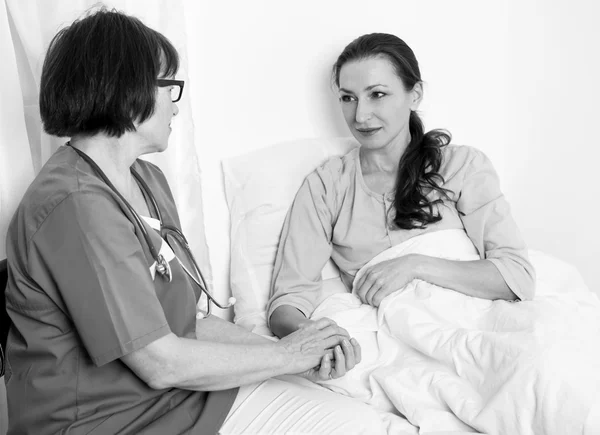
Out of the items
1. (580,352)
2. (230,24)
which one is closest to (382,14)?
(230,24)

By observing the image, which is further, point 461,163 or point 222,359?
point 461,163

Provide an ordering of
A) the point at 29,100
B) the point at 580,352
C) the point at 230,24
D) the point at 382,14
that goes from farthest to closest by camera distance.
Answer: the point at 382,14, the point at 230,24, the point at 29,100, the point at 580,352

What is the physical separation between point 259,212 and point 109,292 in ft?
3.12

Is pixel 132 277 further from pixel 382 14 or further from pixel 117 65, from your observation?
pixel 382 14

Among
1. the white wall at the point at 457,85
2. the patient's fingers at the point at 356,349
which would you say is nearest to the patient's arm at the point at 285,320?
the patient's fingers at the point at 356,349

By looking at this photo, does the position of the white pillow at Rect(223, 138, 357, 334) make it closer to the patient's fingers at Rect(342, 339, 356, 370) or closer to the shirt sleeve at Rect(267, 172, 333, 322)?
the shirt sleeve at Rect(267, 172, 333, 322)

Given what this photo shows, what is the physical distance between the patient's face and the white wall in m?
0.29

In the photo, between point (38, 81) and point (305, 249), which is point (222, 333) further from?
point (38, 81)

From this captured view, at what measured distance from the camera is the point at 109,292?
113 cm

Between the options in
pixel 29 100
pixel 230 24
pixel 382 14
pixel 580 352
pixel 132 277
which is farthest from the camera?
pixel 382 14

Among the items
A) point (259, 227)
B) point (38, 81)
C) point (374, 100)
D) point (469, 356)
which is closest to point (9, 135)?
point (38, 81)

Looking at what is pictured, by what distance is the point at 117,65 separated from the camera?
4.06ft

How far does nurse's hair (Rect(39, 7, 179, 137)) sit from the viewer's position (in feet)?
4.06

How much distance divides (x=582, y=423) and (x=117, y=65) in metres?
1.06
